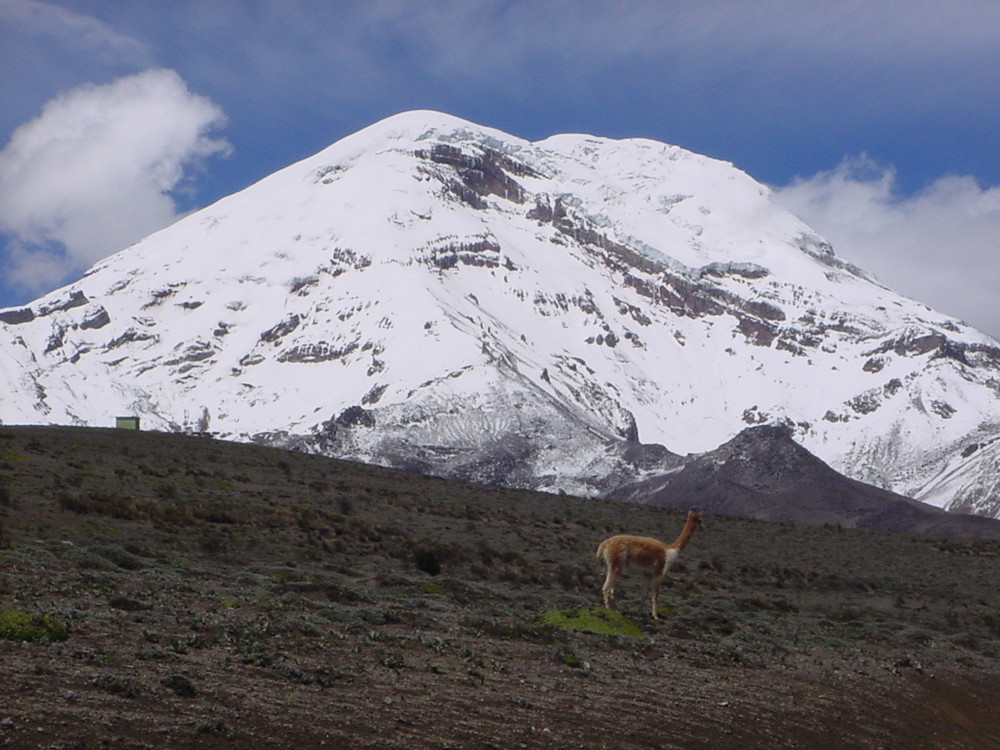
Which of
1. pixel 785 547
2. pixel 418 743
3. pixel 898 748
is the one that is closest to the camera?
pixel 418 743

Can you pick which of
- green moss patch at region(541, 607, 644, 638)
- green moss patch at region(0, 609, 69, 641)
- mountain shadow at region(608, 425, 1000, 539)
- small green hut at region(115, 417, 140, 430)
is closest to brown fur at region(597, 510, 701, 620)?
green moss patch at region(541, 607, 644, 638)

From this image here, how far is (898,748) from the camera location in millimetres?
15578

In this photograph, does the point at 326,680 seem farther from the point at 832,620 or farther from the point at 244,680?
the point at 832,620

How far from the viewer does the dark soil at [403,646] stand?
12.0 m

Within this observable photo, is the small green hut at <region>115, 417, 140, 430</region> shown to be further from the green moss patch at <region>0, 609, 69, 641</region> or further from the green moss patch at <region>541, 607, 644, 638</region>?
the green moss patch at <region>0, 609, 69, 641</region>

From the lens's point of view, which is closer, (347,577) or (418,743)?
(418,743)

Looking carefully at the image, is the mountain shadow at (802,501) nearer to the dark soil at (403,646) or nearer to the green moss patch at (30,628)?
the dark soil at (403,646)

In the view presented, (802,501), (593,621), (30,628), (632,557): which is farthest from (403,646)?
(802,501)

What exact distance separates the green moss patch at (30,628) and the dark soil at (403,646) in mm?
33

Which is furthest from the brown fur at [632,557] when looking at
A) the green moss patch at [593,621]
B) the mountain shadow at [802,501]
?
the mountain shadow at [802,501]

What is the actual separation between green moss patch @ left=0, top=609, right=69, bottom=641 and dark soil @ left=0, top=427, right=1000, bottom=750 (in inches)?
1.3

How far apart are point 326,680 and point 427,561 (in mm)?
19375

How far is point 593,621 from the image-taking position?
20.0 m

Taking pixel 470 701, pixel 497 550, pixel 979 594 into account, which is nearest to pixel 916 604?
pixel 979 594
